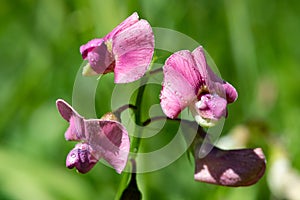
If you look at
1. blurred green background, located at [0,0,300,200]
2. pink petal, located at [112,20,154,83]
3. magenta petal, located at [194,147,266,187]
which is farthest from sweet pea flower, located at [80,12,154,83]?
blurred green background, located at [0,0,300,200]

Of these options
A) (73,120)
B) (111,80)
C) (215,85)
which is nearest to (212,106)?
(215,85)

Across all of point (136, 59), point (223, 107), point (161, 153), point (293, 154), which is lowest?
point (293, 154)

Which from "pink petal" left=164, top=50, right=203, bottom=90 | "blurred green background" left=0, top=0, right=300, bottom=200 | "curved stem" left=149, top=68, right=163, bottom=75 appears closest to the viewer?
"pink petal" left=164, top=50, right=203, bottom=90

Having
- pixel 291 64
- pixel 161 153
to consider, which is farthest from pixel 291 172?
pixel 291 64

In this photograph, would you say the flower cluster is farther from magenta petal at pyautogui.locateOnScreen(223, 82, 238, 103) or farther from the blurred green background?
the blurred green background

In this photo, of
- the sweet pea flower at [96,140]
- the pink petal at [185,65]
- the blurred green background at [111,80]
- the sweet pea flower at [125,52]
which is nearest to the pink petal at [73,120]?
the sweet pea flower at [96,140]

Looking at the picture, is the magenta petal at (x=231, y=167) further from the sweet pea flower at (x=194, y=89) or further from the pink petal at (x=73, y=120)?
the pink petal at (x=73, y=120)

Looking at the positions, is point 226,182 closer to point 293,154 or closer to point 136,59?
point 136,59
